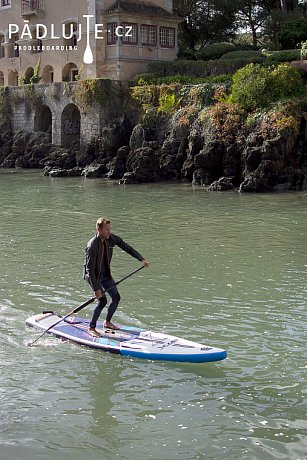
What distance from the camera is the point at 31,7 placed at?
170ft

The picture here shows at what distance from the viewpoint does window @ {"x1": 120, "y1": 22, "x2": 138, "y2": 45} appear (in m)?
45.1

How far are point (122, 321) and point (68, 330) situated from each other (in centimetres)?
123

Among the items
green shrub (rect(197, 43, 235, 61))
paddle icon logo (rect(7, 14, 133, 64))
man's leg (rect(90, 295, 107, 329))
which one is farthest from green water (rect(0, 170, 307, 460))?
paddle icon logo (rect(7, 14, 133, 64))

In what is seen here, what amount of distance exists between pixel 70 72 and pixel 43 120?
172 inches

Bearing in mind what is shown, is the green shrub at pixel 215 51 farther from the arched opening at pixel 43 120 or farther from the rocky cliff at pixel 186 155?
the arched opening at pixel 43 120

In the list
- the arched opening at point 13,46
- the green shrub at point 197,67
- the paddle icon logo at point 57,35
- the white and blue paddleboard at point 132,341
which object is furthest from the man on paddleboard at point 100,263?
the arched opening at point 13,46

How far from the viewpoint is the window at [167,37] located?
154 feet

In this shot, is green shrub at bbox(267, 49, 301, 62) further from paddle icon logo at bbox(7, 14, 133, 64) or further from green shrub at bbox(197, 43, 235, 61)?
paddle icon logo at bbox(7, 14, 133, 64)

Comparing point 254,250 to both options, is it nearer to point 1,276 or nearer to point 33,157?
point 1,276

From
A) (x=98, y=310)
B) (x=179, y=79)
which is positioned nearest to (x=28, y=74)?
(x=179, y=79)

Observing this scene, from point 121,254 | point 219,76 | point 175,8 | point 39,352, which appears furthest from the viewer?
point 175,8

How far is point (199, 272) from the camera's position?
51.1 ft

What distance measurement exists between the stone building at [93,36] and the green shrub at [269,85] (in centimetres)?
1295

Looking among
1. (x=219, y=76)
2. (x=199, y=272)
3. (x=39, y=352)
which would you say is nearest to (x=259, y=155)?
(x=219, y=76)
